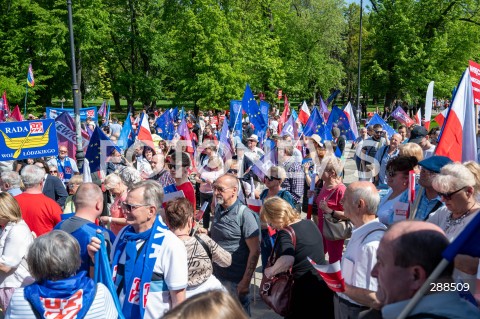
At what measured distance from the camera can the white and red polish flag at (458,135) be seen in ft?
15.5

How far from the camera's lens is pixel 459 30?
33.3 meters

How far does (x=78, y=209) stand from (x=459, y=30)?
114ft

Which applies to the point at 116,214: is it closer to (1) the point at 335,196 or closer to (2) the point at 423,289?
(1) the point at 335,196

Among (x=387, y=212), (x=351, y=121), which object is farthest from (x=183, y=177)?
(x=351, y=121)

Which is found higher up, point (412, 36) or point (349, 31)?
point (349, 31)

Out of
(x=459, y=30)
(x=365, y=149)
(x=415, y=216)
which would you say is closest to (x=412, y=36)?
(x=459, y=30)

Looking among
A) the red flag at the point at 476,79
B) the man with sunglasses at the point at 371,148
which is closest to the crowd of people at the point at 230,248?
the red flag at the point at 476,79

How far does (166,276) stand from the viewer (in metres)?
3.32

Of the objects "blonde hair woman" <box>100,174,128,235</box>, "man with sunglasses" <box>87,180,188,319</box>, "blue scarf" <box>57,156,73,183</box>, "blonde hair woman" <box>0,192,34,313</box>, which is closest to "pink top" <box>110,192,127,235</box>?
"blonde hair woman" <box>100,174,128,235</box>

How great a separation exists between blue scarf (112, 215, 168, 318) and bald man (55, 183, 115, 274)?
0.35 meters

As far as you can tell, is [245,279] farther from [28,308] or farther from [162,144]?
[162,144]

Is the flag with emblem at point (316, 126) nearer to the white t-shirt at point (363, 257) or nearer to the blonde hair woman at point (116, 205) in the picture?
the blonde hair woman at point (116, 205)

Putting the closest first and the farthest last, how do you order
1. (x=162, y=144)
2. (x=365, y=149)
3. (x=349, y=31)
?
(x=365, y=149) < (x=162, y=144) < (x=349, y=31)

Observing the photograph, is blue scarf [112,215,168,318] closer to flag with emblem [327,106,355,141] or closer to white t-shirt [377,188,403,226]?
white t-shirt [377,188,403,226]
